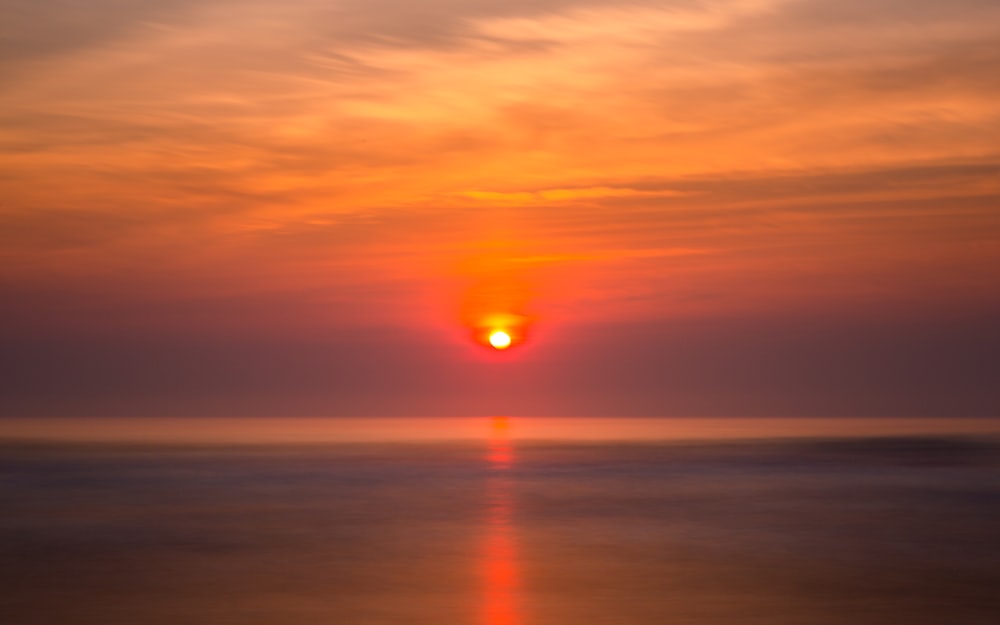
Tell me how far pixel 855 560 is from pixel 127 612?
12773 mm

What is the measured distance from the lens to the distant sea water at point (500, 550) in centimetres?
1769

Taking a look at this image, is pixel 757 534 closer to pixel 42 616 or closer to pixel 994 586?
pixel 994 586

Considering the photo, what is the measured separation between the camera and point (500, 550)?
2453 cm

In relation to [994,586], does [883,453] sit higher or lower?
higher

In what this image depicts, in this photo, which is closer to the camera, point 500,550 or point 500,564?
point 500,564

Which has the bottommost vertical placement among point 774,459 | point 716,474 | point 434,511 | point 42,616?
point 42,616

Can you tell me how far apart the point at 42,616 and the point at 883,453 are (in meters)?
64.9

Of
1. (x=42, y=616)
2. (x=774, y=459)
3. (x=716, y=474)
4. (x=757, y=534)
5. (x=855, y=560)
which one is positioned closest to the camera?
(x=42, y=616)

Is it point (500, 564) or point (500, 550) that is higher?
point (500, 550)

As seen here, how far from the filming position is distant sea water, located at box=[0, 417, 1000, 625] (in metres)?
17.7

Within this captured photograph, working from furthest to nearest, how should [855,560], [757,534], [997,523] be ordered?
[997,523], [757,534], [855,560]

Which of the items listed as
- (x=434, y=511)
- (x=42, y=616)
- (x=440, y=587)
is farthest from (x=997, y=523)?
(x=42, y=616)

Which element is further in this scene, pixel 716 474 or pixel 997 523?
pixel 716 474

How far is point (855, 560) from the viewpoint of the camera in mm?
22859
